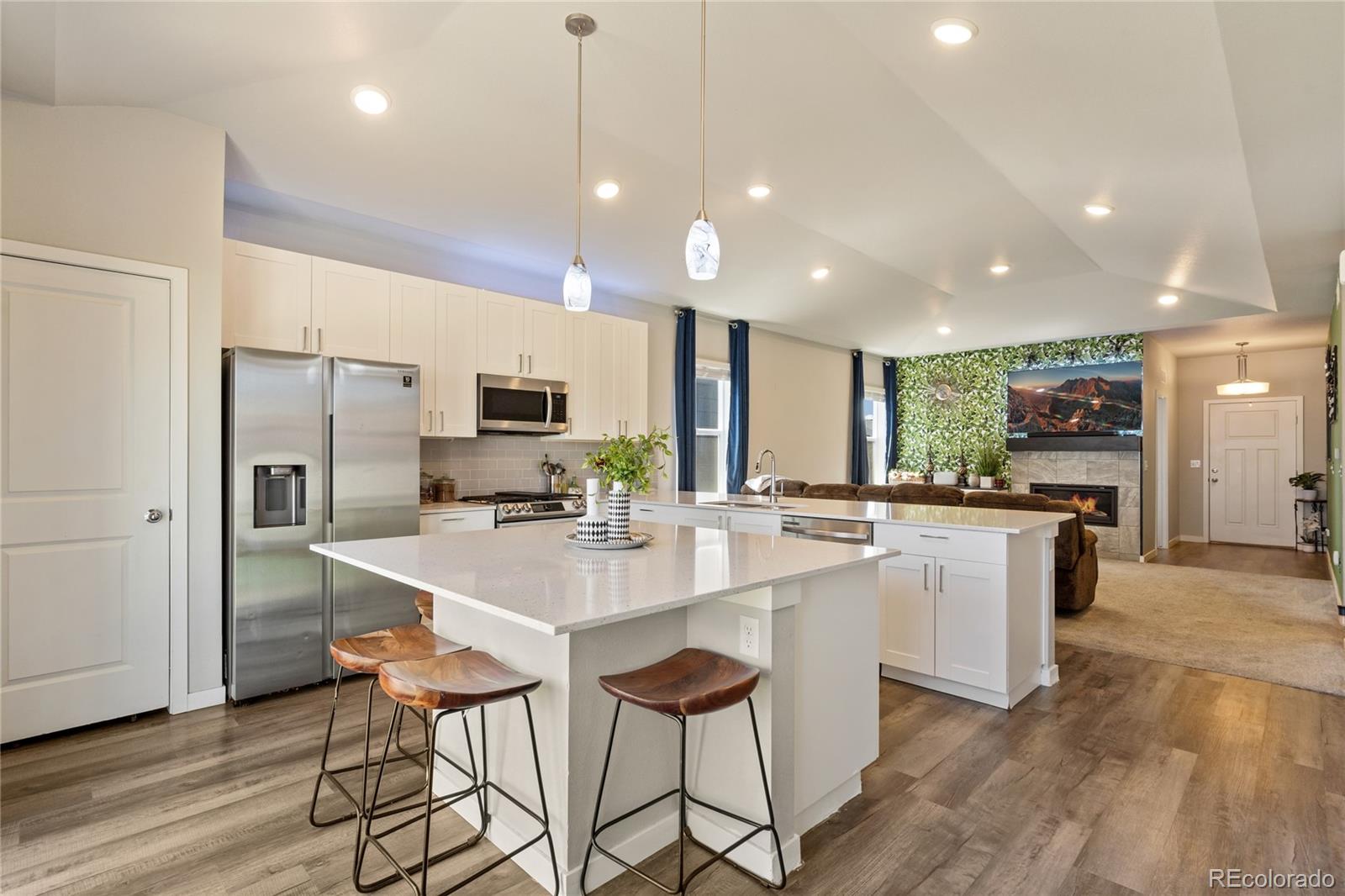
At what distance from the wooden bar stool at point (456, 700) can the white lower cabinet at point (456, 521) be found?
2121 mm

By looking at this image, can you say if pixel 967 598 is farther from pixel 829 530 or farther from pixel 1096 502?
pixel 1096 502

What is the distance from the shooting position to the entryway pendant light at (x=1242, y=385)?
7.91 meters

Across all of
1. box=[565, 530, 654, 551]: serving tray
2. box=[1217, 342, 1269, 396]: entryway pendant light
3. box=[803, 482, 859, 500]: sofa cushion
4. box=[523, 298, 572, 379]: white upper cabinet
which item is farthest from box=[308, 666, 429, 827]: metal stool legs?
box=[1217, 342, 1269, 396]: entryway pendant light

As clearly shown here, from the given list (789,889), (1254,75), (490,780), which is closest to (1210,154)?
(1254,75)

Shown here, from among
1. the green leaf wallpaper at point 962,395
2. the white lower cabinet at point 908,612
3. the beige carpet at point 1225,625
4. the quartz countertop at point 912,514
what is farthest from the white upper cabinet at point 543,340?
the green leaf wallpaper at point 962,395

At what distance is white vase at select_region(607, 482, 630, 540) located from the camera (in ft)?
8.21

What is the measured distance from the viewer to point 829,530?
12.0ft

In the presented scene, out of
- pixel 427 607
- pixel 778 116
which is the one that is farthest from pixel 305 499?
pixel 778 116

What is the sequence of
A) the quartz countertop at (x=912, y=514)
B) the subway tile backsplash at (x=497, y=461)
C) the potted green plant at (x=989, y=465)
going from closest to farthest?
the quartz countertop at (x=912, y=514) < the subway tile backsplash at (x=497, y=461) < the potted green plant at (x=989, y=465)

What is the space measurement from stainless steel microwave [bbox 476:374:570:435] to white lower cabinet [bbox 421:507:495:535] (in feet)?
2.18

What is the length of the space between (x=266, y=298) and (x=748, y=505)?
9.94 ft

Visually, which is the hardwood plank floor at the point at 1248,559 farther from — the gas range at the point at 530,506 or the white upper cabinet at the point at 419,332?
the white upper cabinet at the point at 419,332

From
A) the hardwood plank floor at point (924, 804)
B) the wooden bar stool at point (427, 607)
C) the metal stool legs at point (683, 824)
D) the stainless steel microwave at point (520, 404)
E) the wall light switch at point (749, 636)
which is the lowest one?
the hardwood plank floor at point (924, 804)

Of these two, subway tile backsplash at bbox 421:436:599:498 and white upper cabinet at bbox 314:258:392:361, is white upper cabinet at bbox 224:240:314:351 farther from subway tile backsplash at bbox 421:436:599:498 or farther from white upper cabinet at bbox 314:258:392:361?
subway tile backsplash at bbox 421:436:599:498
